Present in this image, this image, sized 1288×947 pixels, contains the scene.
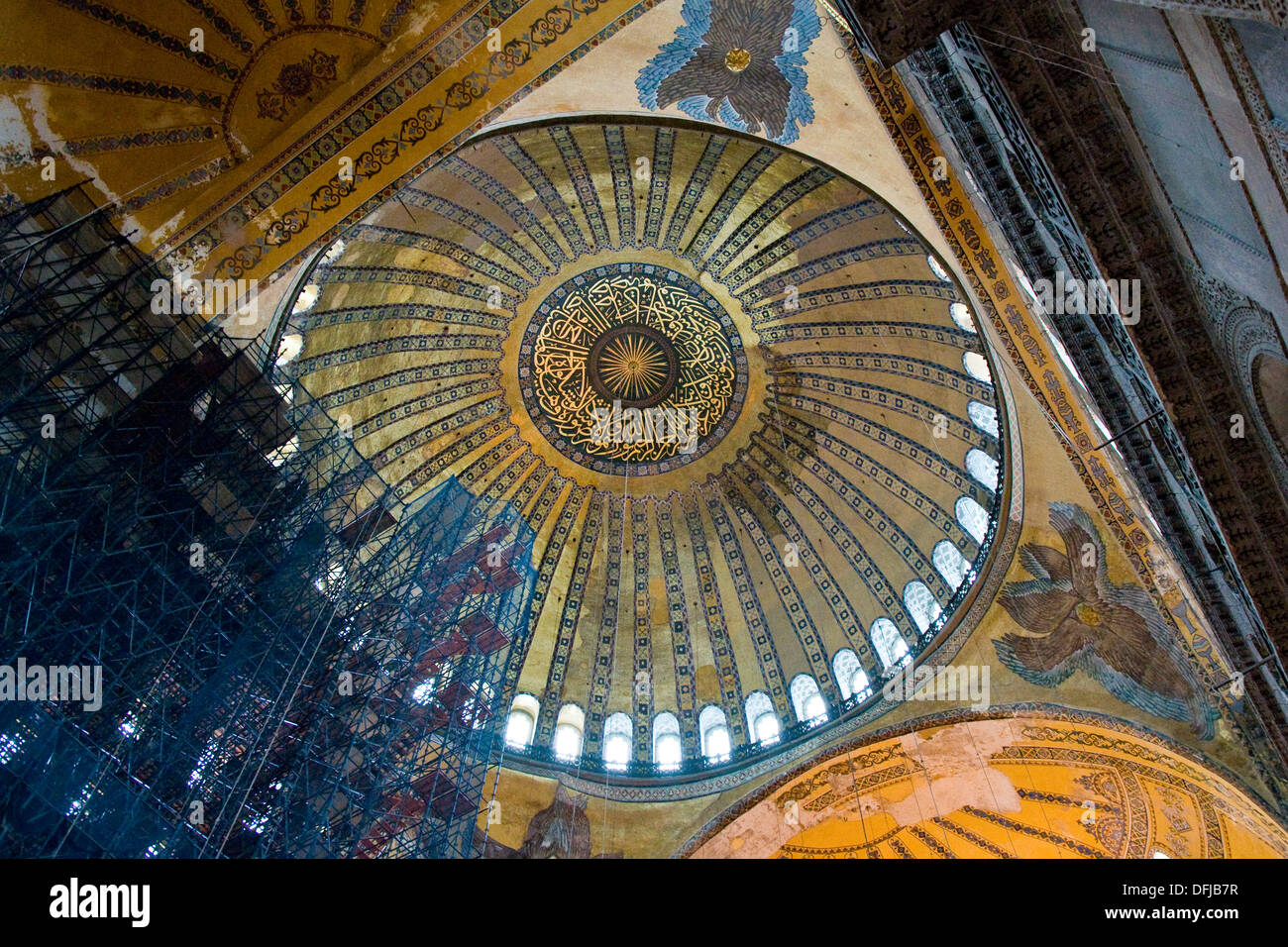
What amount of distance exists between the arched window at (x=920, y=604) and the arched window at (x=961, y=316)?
11.1 ft

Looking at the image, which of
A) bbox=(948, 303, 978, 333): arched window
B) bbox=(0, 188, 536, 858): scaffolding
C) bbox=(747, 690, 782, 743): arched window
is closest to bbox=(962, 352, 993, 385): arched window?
bbox=(948, 303, 978, 333): arched window

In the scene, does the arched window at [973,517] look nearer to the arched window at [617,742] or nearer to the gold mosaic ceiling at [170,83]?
the arched window at [617,742]

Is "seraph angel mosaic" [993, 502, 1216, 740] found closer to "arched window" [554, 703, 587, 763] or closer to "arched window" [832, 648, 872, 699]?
"arched window" [832, 648, 872, 699]

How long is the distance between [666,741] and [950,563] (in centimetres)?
454

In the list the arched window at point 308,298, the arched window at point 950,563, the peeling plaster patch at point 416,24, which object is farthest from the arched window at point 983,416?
the arched window at point 308,298

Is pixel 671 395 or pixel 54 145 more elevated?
pixel 671 395

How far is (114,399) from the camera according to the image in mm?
7586

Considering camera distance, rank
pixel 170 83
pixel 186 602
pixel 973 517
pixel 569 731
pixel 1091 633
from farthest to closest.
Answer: pixel 569 731 < pixel 973 517 < pixel 1091 633 < pixel 186 602 < pixel 170 83

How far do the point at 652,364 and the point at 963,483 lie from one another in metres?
4.51

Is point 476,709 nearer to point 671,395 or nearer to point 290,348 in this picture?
point 290,348

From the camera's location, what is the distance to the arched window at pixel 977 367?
34.4ft

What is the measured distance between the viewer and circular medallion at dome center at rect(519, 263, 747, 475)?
12539 millimetres

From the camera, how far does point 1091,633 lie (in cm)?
996

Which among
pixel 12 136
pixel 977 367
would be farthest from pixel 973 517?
pixel 12 136
